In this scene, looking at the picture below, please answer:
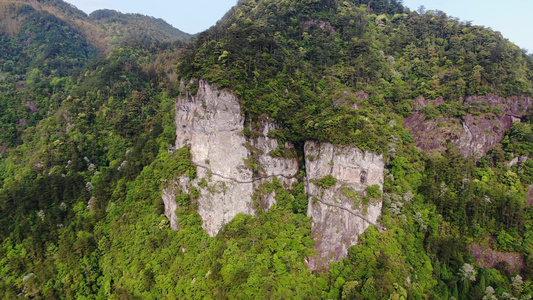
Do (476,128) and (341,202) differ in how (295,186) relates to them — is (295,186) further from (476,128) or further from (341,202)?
(476,128)

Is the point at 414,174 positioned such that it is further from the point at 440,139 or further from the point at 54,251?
the point at 54,251

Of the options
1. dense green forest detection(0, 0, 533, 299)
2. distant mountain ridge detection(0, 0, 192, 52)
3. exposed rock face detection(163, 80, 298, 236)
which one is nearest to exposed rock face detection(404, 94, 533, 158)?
dense green forest detection(0, 0, 533, 299)

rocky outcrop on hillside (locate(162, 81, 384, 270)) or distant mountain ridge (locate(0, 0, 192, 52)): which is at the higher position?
distant mountain ridge (locate(0, 0, 192, 52))

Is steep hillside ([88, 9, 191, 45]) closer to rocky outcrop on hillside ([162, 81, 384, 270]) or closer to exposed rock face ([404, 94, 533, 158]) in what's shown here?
rocky outcrop on hillside ([162, 81, 384, 270])

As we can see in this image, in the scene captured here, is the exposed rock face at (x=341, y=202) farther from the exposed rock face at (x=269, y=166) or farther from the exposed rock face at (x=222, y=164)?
the exposed rock face at (x=222, y=164)

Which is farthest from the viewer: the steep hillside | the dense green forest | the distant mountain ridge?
the steep hillside

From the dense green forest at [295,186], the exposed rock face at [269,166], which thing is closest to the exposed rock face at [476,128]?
the dense green forest at [295,186]

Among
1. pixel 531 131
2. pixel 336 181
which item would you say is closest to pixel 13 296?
pixel 336 181
